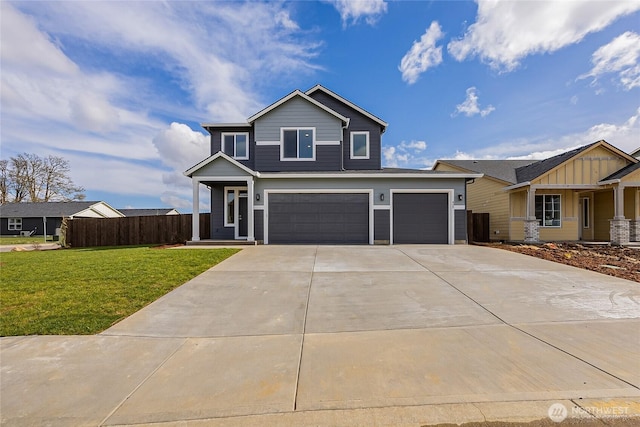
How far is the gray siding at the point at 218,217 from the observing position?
549 inches

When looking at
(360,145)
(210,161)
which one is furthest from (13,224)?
(360,145)

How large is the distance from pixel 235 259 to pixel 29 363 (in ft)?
18.6

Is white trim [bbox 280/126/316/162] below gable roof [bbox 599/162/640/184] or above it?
above

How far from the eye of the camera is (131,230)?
611 inches

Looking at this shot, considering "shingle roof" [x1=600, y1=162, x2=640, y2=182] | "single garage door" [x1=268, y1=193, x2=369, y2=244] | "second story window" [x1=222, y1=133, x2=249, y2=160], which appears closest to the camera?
"single garage door" [x1=268, y1=193, x2=369, y2=244]

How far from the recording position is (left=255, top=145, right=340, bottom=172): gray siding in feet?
45.4

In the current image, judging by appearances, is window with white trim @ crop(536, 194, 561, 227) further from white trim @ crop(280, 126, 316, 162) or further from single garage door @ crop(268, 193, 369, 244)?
white trim @ crop(280, 126, 316, 162)

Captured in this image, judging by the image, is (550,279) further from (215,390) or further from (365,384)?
(215,390)

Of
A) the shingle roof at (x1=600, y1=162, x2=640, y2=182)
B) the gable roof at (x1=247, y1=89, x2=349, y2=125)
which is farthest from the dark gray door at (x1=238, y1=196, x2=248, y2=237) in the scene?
the shingle roof at (x1=600, y1=162, x2=640, y2=182)

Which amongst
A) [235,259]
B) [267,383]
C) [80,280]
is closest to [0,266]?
[80,280]

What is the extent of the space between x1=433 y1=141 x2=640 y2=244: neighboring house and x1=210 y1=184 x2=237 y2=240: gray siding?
48.0ft

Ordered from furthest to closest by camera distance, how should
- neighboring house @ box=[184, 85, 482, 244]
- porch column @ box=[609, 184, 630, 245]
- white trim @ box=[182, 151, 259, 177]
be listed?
porch column @ box=[609, 184, 630, 245]
neighboring house @ box=[184, 85, 482, 244]
white trim @ box=[182, 151, 259, 177]

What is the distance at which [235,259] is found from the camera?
877 cm

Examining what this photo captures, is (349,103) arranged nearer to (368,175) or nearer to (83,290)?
(368,175)
